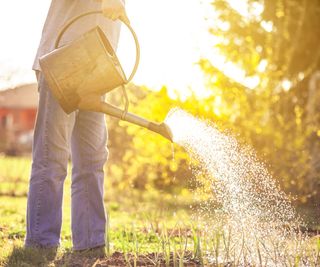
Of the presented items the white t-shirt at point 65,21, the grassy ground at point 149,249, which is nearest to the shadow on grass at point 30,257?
the grassy ground at point 149,249

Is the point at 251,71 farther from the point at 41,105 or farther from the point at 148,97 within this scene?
the point at 41,105

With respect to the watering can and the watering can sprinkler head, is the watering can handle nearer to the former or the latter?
the watering can

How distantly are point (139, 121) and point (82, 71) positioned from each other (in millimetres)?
362

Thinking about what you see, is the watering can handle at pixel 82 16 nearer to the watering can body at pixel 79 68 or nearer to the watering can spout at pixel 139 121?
the watering can body at pixel 79 68

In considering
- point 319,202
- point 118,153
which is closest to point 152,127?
point 319,202

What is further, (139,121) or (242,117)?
(242,117)

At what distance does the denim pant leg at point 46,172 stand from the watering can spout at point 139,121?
23cm

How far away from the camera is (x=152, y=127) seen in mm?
3055

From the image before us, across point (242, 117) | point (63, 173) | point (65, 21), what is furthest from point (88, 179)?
point (242, 117)

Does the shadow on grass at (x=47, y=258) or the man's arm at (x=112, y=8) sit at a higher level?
the man's arm at (x=112, y=8)

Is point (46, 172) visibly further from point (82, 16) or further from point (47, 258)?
point (82, 16)

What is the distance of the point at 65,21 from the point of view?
318 centimetres

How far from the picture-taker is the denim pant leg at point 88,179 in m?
3.29

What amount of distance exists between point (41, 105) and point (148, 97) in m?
3.61
